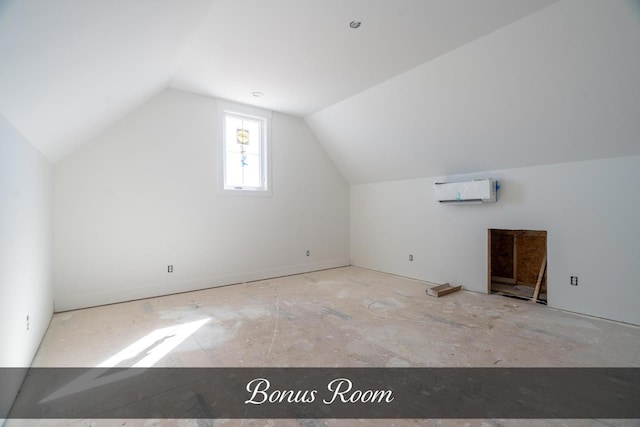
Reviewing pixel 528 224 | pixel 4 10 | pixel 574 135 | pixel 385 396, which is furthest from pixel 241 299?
pixel 574 135

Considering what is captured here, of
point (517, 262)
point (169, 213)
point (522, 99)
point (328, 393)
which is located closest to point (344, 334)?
point (328, 393)

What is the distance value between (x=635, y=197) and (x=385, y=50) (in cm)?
297

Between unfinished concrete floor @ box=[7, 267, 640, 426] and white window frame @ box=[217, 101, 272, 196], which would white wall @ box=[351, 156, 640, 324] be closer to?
unfinished concrete floor @ box=[7, 267, 640, 426]

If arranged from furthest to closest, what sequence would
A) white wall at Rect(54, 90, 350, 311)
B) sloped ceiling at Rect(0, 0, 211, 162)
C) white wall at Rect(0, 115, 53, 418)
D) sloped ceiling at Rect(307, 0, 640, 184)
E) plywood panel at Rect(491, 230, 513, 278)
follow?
1. plywood panel at Rect(491, 230, 513, 278)
2. white wall at Rect(54, 90, 350, 311)
3. sloped ceiling at Rect(307, 0, 640, 184)
4. white wall at Rect(0, 115, 53, 418)
5. sloped ceiling at Rect(0, 0, 211, 162)

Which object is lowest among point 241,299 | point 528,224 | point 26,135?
point 241,299

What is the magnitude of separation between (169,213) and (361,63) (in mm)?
3261

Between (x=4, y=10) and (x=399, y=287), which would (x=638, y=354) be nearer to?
(x=399, y=287)

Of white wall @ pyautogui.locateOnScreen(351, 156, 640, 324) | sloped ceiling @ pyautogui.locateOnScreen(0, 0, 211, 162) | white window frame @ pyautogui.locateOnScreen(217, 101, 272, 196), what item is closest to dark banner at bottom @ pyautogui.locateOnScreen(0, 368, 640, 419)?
white wall @ pyautogui.locateOnScreen(351, 156, 640, 324)

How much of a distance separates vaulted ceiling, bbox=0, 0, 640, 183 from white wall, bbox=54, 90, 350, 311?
1.06ft

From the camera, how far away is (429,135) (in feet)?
13.7

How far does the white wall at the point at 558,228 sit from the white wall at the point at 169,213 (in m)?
2.11

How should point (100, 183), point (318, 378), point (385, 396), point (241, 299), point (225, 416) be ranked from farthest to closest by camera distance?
point (241, 299)
point (100, 183)
point (318, 378)
point (385, 396)
point (225, 416)

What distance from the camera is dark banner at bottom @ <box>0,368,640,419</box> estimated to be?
1.71 metres

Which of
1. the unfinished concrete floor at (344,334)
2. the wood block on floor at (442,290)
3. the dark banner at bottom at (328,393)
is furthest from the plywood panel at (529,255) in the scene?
the dark banner at bottom at (328,393)
